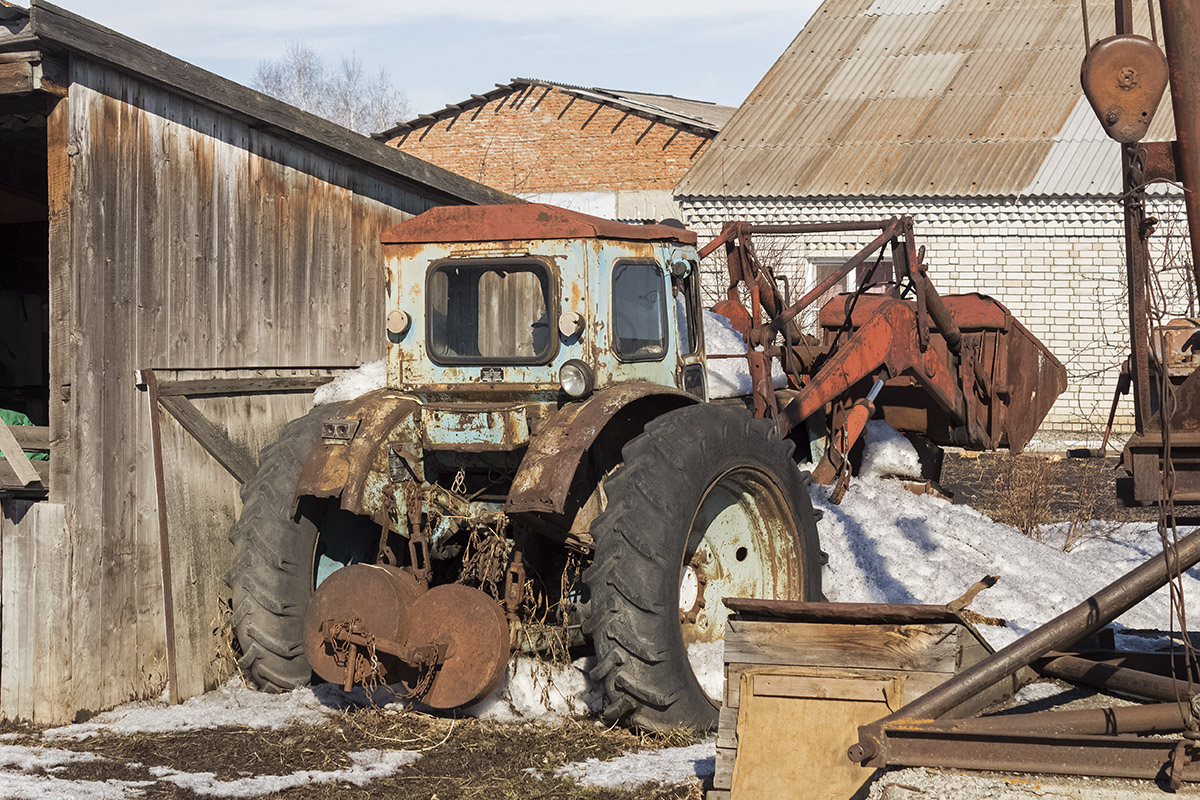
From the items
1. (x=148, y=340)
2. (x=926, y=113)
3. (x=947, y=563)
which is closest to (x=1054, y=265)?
(x=926, y=113)

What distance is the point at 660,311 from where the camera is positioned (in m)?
6.41

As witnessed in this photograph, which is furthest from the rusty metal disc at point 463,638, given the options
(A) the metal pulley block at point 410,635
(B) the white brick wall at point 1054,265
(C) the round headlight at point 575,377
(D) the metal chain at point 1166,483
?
(B) the white brick wall at point 1054,265

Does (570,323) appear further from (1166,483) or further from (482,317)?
(1166,483)

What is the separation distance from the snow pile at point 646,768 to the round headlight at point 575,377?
1617 mm

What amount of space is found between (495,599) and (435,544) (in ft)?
2.15

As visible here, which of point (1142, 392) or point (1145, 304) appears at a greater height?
point (1145, 304)

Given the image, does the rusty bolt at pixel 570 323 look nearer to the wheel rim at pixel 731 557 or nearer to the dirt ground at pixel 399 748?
the wheel rim at pixel 731 557

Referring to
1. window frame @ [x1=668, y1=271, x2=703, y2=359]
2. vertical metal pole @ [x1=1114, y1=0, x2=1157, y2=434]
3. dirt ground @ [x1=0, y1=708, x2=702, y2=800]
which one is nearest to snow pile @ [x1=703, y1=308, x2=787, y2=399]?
window frame @ [x1=668, y1=271, x2=703, y2=359]

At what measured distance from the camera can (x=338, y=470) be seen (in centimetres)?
572

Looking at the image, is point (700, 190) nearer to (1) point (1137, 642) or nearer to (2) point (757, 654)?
(1) point (1137, 642)

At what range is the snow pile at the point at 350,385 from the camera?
754 cm

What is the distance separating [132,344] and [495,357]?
1.88 metres

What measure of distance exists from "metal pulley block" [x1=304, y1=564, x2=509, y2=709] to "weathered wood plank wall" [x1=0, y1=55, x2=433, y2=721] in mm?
1342

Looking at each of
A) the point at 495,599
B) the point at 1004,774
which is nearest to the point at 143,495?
the point at 495,599
